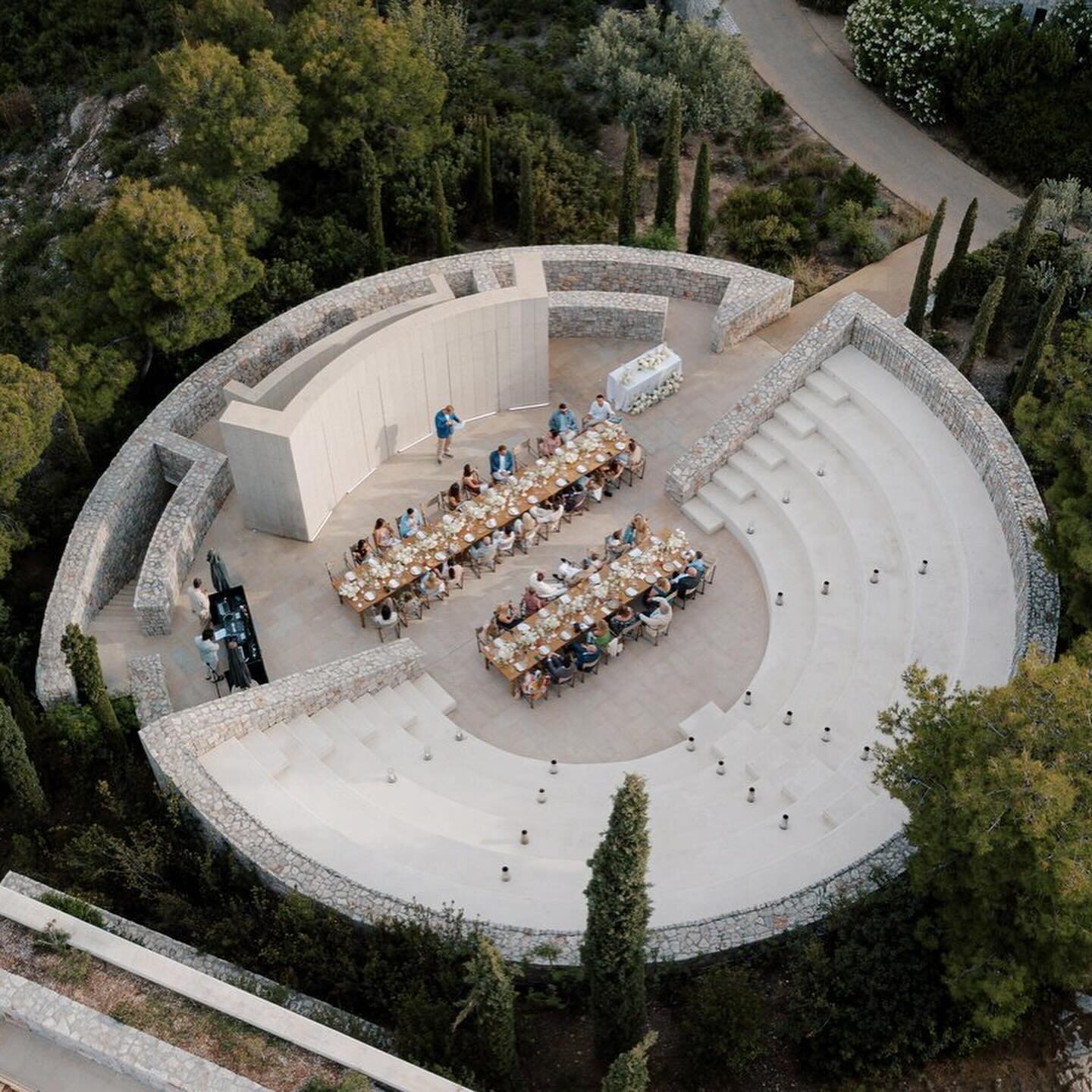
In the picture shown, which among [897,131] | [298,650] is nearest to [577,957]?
[298,650]

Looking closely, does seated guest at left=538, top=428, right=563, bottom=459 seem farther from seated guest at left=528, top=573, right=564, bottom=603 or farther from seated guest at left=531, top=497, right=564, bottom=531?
seated guest at left=528, top=573, right=564, bottom=603

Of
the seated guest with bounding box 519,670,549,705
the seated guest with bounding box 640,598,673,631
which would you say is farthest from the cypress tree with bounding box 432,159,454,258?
the seated guest with bounding box 519,670,549,705

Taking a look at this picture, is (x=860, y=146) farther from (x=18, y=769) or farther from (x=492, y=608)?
(x=18, y=769)

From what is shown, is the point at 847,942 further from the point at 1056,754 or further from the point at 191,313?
the point at 191,313

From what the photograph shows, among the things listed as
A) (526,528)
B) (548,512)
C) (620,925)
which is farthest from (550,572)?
(620,925)

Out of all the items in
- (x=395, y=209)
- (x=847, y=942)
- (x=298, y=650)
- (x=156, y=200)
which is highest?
(x=156, y=200)

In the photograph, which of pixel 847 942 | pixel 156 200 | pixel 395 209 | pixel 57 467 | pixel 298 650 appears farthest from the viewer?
pixel 395 209

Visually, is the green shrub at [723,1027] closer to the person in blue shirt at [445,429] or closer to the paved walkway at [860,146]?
the person in blue shirt at [445,429]
